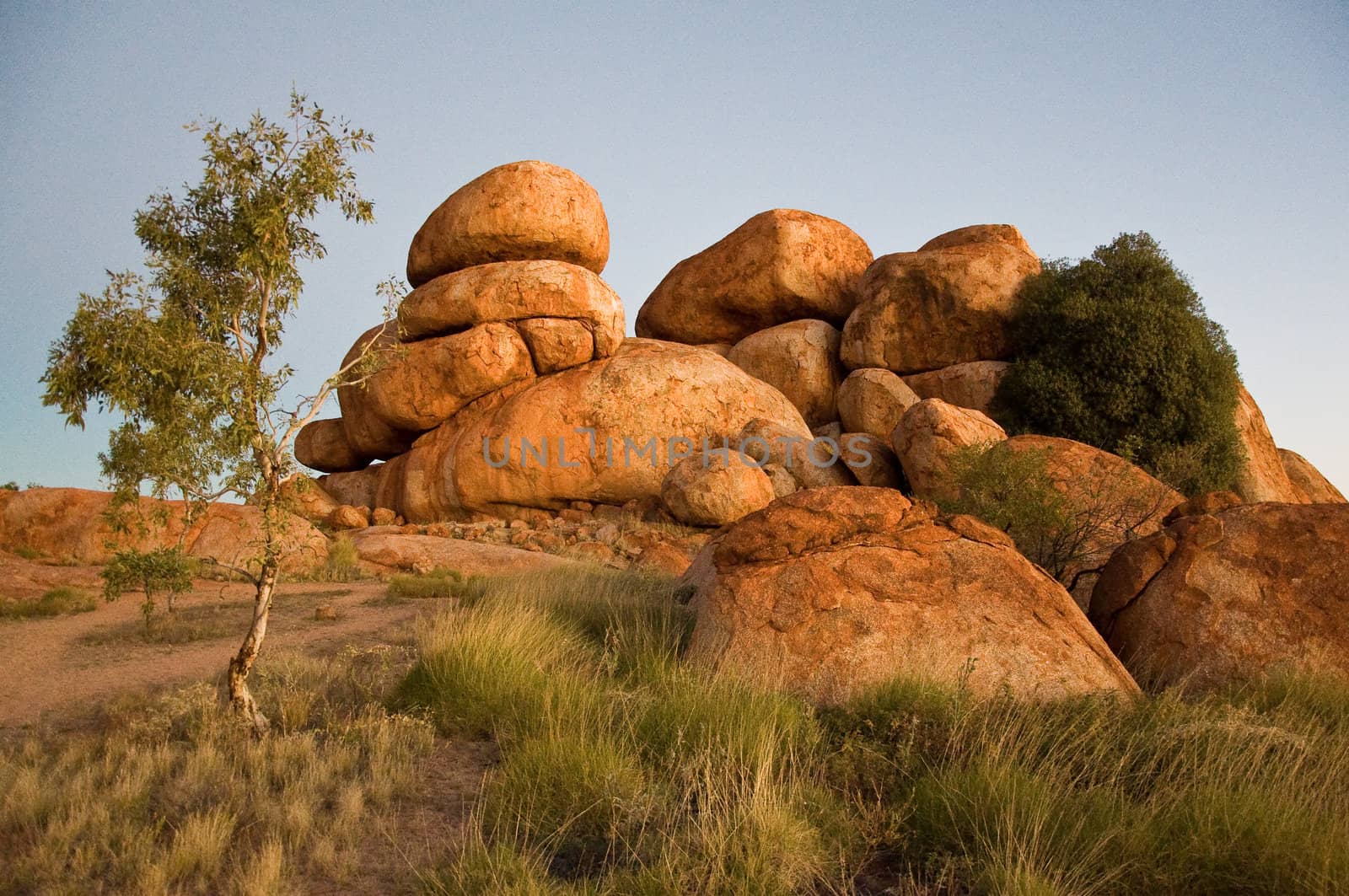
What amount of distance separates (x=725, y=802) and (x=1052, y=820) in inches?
67.5

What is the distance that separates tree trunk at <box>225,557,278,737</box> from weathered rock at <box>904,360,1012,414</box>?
62.8ft

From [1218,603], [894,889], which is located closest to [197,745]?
[894,889]

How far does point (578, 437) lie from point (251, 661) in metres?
14.4

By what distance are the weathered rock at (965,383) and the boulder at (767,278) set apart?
4234mm

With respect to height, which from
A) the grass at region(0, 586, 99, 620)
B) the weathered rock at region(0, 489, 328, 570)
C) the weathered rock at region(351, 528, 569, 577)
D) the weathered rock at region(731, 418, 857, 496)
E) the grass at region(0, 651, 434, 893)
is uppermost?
the weathered rock at region(731, 418, 857, 496)

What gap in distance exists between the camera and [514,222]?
22.5 m

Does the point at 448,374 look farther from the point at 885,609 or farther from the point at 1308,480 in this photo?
the point at 1308,480

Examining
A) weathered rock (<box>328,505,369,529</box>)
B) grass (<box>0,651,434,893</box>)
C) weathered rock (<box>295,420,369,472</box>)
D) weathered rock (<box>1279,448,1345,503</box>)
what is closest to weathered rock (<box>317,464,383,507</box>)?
weathered rock (<box>295,420,369,472</box>)

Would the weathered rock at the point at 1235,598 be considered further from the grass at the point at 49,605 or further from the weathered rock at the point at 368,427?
the weathered rock at the point at 368,427

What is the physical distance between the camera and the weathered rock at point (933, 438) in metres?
16.2

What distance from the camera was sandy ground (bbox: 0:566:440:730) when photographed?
858cm

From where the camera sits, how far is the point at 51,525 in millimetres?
17641

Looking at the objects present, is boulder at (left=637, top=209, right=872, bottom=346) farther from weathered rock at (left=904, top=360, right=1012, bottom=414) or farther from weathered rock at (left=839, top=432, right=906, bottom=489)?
weathered rock at (left=839, top=432, right=906, bottom=489)

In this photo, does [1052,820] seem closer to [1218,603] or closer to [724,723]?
[724,723]
